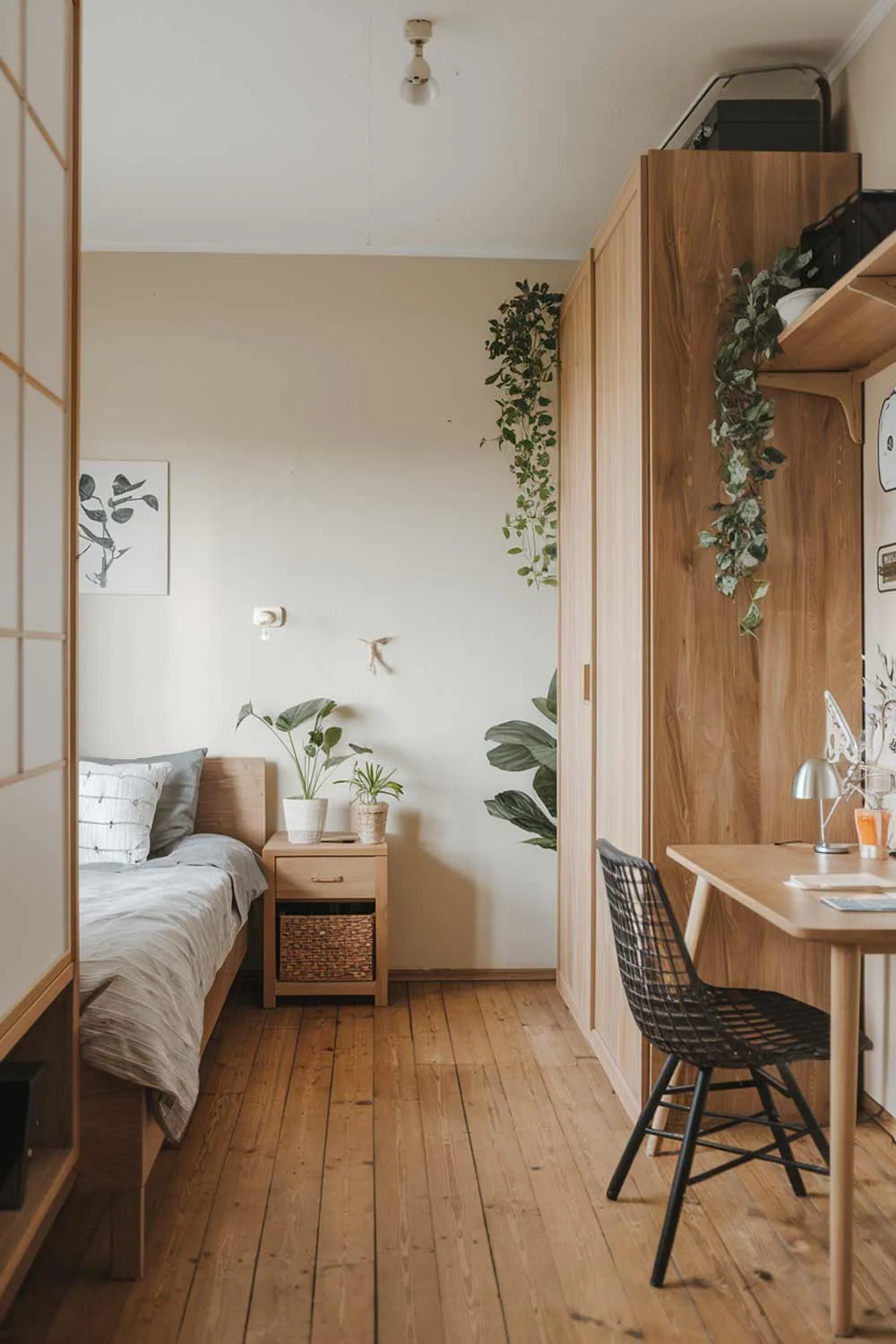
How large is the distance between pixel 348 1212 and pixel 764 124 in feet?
9.75

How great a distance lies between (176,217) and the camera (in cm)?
408

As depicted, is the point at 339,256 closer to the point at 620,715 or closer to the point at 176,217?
the point at 176,217

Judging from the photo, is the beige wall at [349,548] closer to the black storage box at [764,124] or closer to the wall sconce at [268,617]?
the wall sconce at [268,617]

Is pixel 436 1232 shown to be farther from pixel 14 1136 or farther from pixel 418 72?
pixel 418 72

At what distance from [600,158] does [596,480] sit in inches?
43.1

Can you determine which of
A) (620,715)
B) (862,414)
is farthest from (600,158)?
(620,715)

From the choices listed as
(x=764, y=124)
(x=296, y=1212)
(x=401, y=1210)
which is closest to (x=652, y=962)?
(x=401, y=1210)

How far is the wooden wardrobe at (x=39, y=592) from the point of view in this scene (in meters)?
1.83

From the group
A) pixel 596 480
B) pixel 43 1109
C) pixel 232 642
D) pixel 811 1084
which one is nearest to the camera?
pixel 43 1109

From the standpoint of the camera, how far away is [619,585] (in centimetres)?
317

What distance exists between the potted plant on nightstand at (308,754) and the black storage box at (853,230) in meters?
2.37

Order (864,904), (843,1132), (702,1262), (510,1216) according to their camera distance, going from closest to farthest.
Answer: (843,1132) < (864,904) < (702,1262) < (510,1216)

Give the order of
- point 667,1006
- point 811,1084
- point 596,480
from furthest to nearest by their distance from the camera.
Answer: point 596,480, point 811,1084, point 667,1006

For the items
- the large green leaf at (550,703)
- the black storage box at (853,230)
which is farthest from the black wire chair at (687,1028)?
the large green leaf at (550,703)
